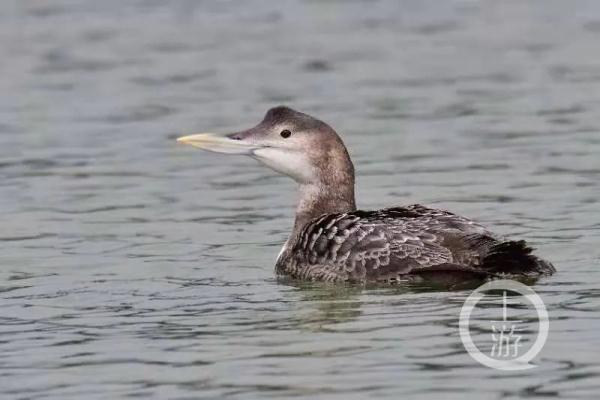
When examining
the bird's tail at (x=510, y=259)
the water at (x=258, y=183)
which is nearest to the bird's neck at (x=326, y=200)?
the water at (x=258, y=183)

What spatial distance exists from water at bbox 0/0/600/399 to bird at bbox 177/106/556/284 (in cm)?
16

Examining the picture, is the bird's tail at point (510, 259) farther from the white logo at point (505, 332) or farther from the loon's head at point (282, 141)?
the loon's head at point (282, 141)

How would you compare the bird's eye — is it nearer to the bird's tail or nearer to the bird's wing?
the bird's wing

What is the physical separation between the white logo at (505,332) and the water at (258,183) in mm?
78

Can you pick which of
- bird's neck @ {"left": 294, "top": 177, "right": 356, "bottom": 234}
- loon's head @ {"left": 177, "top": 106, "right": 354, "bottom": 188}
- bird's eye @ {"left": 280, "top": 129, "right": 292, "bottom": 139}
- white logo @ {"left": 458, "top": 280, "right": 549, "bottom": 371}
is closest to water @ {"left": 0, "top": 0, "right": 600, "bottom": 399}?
white logo @ {"left": 458, "top": 280, "right": 549, "bottom": 371}

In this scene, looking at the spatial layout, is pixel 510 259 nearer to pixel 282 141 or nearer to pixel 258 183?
pixel 282 141

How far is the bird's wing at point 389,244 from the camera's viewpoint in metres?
10.3

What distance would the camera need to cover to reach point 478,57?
2023 cm

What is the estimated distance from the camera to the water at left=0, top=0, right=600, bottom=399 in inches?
340

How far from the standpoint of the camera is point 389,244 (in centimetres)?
1047

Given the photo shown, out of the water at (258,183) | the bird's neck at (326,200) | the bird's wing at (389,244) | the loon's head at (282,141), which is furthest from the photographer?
the bird's neck at (326,200)

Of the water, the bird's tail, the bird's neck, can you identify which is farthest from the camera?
the bird's neck

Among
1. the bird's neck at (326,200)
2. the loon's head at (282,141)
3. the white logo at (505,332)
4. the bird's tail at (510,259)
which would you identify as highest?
the loon's head at (282,141)

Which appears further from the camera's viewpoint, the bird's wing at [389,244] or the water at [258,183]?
the bird's wing at [389,244]
